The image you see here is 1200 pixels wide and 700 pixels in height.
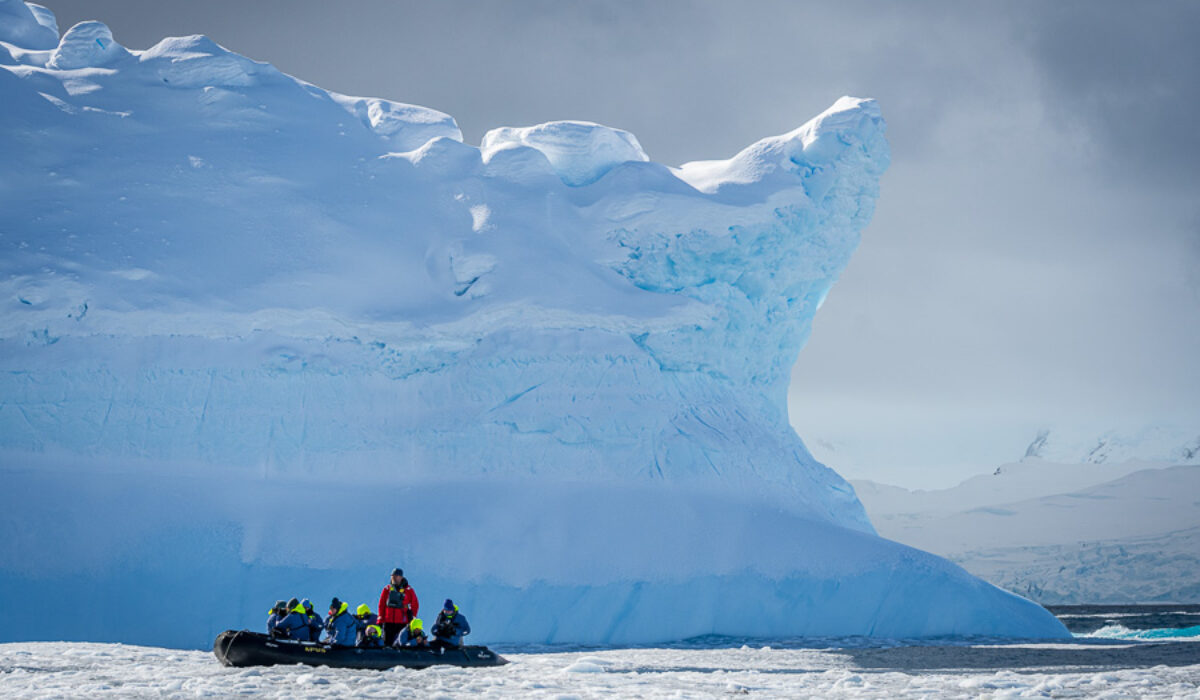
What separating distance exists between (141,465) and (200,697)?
9929mm

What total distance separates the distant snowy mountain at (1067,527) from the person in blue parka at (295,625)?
4367 cm

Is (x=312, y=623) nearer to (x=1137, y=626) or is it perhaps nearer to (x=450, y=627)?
(x=450, y=627)

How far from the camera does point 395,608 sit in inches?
502

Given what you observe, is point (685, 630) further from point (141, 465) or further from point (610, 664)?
point (141, 465)

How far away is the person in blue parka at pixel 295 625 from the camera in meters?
12.5

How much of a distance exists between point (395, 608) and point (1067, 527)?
49.0m

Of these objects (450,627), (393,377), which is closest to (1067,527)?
(393,377)

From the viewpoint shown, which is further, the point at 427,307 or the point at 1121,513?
the point at 1121,513

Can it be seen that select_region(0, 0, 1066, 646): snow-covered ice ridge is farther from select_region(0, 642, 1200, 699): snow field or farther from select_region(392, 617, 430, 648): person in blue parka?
select_region(392, 617, 430, 648): person in blue parka

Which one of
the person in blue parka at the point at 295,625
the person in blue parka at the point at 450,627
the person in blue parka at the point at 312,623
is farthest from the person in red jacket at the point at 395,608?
the person in blue parka at the point at 295,625

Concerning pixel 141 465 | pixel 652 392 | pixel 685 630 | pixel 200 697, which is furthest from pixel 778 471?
pixel 200 697

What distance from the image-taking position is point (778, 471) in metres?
20.7

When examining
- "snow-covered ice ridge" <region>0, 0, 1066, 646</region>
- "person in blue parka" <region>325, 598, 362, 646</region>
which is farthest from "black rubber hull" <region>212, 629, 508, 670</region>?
"snow-covered ice ridge" <region>0, 0, 1066, 646</region>

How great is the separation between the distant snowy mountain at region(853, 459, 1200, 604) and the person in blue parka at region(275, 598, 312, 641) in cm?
4367
